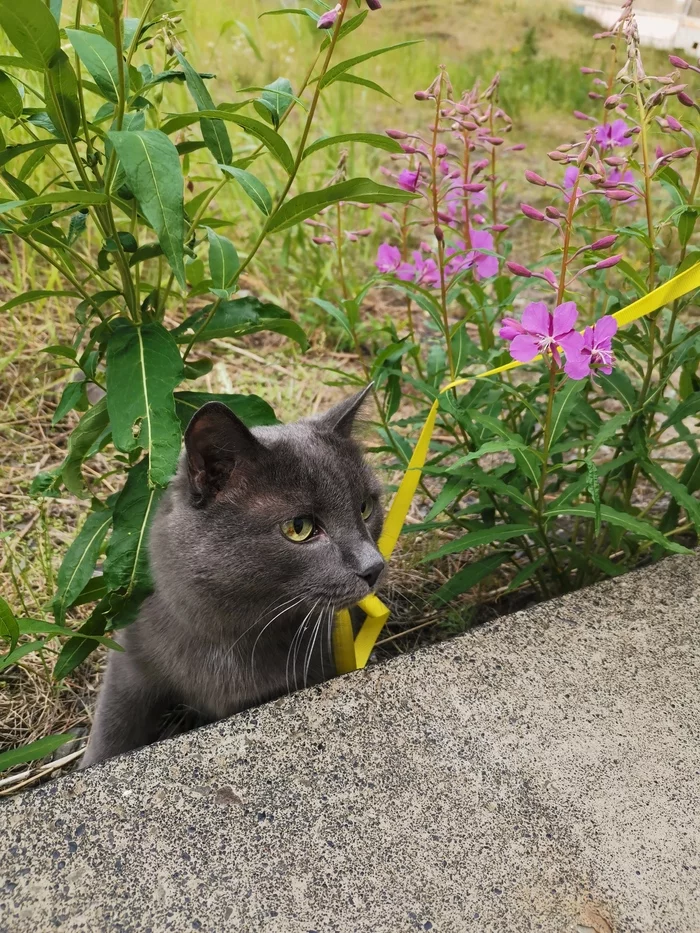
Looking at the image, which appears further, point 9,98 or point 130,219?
point 130,219

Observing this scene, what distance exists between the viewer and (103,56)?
135 cm

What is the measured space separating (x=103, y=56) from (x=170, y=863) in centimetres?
128

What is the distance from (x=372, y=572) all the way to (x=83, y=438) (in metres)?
0.60

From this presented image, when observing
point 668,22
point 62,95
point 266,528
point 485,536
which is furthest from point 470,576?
point 668,22

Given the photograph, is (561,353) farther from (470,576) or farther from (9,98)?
(9,98)

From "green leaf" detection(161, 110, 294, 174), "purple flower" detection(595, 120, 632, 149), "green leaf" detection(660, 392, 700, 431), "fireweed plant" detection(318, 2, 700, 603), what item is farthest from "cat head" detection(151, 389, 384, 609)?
"purple flower" detection(595, 120, 632, 149)

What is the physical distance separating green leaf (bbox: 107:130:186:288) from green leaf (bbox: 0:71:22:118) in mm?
Answer: 282

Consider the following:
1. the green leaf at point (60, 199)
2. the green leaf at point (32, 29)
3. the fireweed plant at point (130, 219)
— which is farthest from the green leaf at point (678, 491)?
the green leaf at point (32, 29)

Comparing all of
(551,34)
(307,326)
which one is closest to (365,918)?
(307,326)

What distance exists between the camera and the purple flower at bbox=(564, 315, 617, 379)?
137 cm

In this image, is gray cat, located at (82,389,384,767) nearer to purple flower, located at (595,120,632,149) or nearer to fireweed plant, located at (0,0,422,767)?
fireweed plant, located at (0,0,422,767)

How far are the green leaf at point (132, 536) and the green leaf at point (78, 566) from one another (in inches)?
2.7

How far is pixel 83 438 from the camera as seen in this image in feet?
5.04

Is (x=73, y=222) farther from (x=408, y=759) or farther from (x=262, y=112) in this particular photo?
(x=408, y=759)
